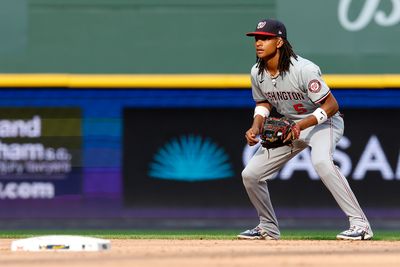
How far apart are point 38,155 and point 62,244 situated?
365cm

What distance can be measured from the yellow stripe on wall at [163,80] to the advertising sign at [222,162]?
27 centimetres

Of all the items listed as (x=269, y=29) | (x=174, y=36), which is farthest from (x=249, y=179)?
(x=174, y=36)

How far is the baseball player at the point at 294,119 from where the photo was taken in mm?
7871

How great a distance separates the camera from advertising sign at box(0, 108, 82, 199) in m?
10.8

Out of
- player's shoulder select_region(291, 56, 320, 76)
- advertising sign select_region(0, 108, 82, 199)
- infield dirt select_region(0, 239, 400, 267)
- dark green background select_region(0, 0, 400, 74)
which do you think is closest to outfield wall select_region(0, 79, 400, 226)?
advertising sign select_region(0, 108, 82, 199)

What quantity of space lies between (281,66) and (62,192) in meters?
3.55

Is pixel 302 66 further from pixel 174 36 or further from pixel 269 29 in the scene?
pixel 174 36

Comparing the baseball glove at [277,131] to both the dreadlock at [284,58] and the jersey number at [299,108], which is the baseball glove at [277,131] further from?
the dreadlock at [284,58]

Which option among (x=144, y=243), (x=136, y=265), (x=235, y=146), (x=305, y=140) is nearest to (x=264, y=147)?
(x=305, y=140)

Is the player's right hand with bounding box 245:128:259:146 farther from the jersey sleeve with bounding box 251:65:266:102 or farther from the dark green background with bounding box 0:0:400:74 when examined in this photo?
the dark green background with bounding box 0:0:400:74

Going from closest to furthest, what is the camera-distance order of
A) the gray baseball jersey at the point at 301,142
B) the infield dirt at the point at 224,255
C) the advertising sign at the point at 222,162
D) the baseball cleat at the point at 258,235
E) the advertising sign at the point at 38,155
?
the infield dirt at the point at 224,255, the gray baseball jersey at the point at 301,142, the baseball cleat at the point at 258,235, the advertising sign at the point at 38,155, the advertising sign at the point at 222,162

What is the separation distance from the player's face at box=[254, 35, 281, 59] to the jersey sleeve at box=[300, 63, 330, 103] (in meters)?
0.25

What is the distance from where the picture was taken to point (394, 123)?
11.0 metres

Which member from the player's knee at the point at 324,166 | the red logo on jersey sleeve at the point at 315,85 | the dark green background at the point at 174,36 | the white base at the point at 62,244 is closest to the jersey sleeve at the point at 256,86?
the red logo on jersey sleeve at the point at 315,85
